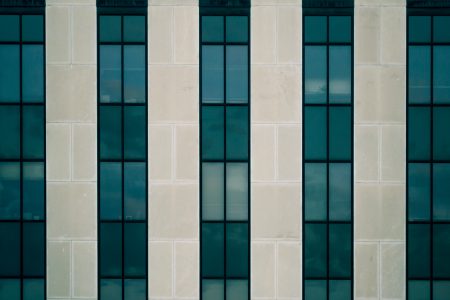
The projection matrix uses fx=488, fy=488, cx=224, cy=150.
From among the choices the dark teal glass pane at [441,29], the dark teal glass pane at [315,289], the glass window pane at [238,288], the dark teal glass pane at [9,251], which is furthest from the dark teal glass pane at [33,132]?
the dark teal glass pane at [441,29]

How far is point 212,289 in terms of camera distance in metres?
15.7

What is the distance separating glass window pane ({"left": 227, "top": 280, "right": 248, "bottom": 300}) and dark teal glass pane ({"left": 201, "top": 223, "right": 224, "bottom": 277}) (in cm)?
46

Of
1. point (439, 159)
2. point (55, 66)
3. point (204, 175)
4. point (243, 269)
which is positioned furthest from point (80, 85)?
point (439, 159)

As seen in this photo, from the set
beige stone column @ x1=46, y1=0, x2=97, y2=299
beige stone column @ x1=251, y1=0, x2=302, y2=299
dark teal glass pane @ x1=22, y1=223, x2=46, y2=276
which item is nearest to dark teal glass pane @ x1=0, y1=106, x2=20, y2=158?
beige stone column @ x1=46, y1=0, x2=97, y2=299

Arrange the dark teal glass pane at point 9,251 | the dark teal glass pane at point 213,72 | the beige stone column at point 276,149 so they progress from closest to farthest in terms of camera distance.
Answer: the beige stone column at point 276,149 < the dark teal glass pane at point 9,251 < the dark teal glass pane at point 213,72

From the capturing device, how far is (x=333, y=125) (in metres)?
15.8

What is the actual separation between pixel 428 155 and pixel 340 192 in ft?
10.1

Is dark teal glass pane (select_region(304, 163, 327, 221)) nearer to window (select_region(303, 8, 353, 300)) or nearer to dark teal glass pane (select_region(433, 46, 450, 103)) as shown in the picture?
window (select_region(303, 8, 353, 300))

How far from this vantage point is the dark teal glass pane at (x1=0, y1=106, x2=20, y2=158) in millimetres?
15773

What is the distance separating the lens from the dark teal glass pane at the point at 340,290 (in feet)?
51.3

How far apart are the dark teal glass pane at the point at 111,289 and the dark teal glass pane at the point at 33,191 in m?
3.04

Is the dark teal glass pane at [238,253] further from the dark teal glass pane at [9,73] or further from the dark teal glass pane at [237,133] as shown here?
the dark teal glass pane at [9,73]

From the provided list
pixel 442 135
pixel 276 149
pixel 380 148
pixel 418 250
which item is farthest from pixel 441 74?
pixel 276 149

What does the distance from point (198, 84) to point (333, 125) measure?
179 inches
